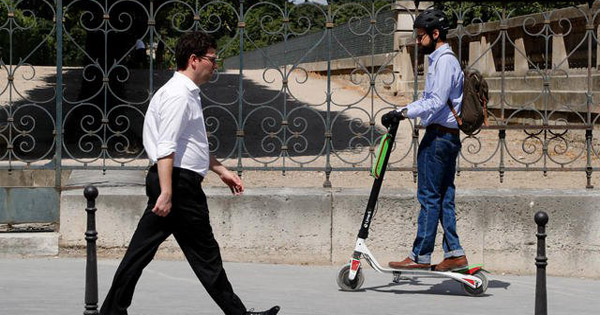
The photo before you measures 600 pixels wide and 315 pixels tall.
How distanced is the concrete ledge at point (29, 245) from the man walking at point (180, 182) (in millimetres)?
3337

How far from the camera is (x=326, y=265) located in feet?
30.5

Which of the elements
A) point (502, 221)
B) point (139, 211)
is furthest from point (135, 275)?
point (502, 221)

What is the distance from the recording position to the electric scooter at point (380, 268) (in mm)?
7855

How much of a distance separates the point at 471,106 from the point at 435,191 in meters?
0.62

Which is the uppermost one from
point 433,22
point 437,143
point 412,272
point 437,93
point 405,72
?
point 405,72

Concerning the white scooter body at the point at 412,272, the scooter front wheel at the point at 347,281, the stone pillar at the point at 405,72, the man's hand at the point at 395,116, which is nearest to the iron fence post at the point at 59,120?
the scooter front wheel at the point at 347,281

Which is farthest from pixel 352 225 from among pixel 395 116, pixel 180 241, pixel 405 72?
pixel 405 72

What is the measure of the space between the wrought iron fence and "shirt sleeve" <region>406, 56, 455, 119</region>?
1635 mm

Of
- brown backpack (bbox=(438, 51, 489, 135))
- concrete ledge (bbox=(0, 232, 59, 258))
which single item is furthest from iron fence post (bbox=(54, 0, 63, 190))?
brown backpack (bbox=(438, 51, 489, 135))

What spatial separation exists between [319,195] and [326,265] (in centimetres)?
56

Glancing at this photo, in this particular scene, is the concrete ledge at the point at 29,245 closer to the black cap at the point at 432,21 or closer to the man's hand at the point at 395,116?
the man's hand at the point at 395,116

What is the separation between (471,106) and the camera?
7.90m

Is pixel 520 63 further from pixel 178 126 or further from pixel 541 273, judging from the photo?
pixel 178 126

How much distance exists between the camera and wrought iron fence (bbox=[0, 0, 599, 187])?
9648 mm
